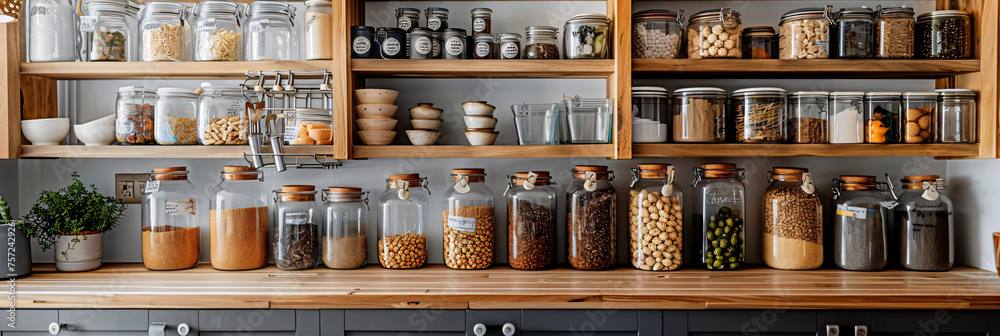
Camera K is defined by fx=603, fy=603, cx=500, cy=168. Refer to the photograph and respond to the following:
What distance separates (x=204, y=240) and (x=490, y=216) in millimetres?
1057

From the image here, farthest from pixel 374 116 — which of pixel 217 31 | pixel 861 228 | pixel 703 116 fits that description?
pixel 861 228

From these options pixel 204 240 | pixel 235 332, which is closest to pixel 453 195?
pixel 235 332

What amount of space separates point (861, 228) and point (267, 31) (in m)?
2.04

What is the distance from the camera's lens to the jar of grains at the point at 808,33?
190cm

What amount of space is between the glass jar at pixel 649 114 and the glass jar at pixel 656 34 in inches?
4.5

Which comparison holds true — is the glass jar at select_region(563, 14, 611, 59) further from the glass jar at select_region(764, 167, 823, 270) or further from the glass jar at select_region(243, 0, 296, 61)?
the glass jar at select_region(243, 0, 296, 61)

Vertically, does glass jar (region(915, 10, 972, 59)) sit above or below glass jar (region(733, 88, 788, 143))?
above

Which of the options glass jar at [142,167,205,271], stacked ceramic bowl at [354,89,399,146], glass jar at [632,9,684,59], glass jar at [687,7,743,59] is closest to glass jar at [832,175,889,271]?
glass jar at [687,7,743,59]

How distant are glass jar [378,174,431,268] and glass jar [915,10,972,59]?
173 cm

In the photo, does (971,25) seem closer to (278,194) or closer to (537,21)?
(537,21)

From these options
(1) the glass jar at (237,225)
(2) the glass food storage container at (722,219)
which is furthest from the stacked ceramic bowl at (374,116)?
(2) the glass food storage container at (722,219)

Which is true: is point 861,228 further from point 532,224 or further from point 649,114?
point 532,224

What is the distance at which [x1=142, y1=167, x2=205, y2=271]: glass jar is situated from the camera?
200 centimetres

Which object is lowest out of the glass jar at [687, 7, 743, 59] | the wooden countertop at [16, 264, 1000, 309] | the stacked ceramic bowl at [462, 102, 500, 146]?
the wooden countertop at [16, 264, 1000, 309]
